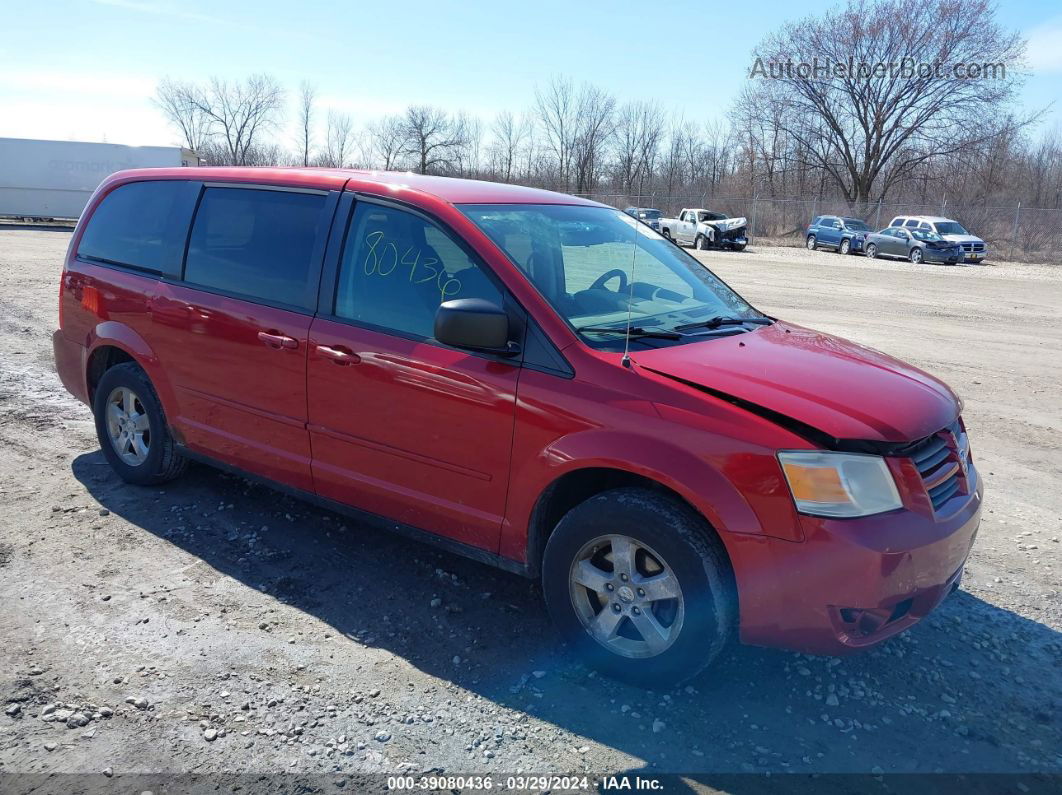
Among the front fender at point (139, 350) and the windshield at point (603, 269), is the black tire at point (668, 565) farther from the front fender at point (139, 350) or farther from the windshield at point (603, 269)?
the front fender at point (139, 350)

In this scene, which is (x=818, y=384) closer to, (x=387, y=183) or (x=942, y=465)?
(x=942, y=465)

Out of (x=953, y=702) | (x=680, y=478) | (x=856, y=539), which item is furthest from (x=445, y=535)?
(x=953, y=702)

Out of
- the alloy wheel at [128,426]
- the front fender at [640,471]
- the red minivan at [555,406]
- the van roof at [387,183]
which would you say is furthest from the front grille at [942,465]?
the alloy wheel at [128,426]

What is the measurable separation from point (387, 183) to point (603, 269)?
1.13 m

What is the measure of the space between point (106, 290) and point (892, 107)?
5326cm

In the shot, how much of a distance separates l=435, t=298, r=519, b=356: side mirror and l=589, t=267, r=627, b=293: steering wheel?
0.67 m

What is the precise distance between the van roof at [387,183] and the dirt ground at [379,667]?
1863 millimetres

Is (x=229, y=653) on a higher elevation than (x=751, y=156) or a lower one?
lower

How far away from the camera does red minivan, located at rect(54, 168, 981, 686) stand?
2871 millimetres

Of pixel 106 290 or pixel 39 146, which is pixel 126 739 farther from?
pixel 39 146

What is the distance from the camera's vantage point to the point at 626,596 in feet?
10.4

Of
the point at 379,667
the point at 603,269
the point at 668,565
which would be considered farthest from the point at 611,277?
the point at 379,667

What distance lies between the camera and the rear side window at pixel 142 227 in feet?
15.6

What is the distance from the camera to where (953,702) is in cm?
321
